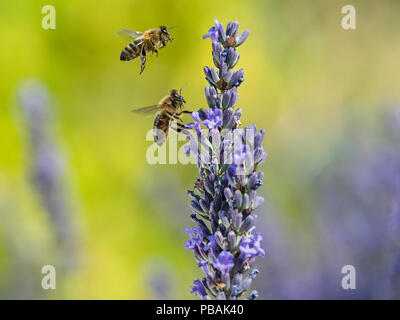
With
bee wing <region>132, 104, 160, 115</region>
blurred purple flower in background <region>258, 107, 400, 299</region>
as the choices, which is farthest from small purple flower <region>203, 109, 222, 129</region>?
blurred purple flower in background <region>258, 107, 400, 299</region>

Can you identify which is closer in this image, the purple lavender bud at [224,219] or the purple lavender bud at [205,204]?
the purple lavender bud at [224,219]

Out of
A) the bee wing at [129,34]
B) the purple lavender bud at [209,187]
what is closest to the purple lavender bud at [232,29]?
the purple lavender bud at [209,187]

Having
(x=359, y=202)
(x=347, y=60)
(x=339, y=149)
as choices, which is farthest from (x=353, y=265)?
(x=347, y=60)

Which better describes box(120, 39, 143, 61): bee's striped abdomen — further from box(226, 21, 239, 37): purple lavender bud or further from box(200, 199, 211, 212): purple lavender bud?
box(200, 199, 211, 212): purple lavender bud

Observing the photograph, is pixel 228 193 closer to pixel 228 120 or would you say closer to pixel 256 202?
pixel 256 202

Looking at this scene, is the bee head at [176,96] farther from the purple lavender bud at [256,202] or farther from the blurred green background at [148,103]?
the blurred green background at [148,103]
